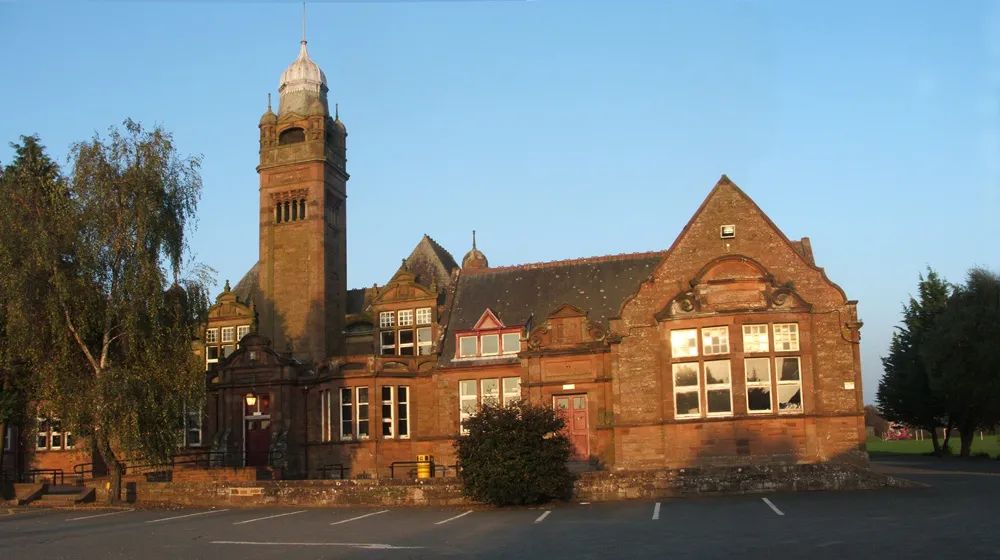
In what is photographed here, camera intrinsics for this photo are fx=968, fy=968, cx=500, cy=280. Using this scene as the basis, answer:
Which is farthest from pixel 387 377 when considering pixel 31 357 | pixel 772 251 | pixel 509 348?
pixel 772 251

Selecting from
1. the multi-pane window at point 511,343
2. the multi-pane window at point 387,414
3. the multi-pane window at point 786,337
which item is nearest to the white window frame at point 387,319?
the multi-pane window at point 387,414

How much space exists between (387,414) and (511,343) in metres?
5.74

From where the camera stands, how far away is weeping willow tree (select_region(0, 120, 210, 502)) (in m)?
29.5

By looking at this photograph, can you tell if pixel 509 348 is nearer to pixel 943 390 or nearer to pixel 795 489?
pixel 795 489

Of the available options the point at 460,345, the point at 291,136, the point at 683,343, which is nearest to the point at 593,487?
the point at 683,343

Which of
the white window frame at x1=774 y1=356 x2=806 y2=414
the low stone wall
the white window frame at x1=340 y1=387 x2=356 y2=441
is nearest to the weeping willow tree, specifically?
the low stone wall

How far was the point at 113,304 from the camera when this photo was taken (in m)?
30.5

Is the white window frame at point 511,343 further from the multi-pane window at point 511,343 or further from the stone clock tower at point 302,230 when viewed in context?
the stone clock tower at point 302,230

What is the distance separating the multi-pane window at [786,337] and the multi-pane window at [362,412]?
16258mm

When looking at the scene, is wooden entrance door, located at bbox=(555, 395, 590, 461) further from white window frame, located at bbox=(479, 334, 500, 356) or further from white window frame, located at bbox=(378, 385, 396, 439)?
white window frame, located at bbox=(378, 385, 396, 439)

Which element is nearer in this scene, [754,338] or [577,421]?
[754,338]

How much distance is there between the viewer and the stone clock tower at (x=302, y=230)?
43438 mm

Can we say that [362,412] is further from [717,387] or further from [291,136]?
[291,136]

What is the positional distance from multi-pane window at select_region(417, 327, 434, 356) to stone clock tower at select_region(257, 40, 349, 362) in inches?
180
